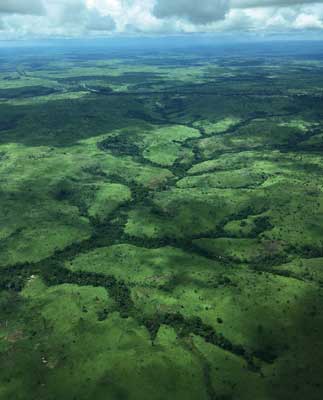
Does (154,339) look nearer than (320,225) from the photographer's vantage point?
Yes

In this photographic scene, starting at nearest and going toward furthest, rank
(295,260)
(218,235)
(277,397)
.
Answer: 1. (277,397)
2. (295,260)
3. (218,235)

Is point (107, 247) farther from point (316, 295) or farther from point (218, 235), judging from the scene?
point (316, 295)

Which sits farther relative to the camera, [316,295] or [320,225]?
[320,225]

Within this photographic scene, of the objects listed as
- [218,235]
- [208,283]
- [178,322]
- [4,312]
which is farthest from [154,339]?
[218,235]

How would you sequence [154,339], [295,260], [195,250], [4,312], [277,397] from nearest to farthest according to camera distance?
[277,397] < [154,339] < [4,312] < [295,260] < [195,250]

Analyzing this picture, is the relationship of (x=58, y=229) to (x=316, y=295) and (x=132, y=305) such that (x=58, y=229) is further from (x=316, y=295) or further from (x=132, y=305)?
(x=316, y=295)

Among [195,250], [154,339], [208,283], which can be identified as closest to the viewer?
[154,339]

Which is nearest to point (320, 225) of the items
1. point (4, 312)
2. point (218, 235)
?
point (218, 235)
